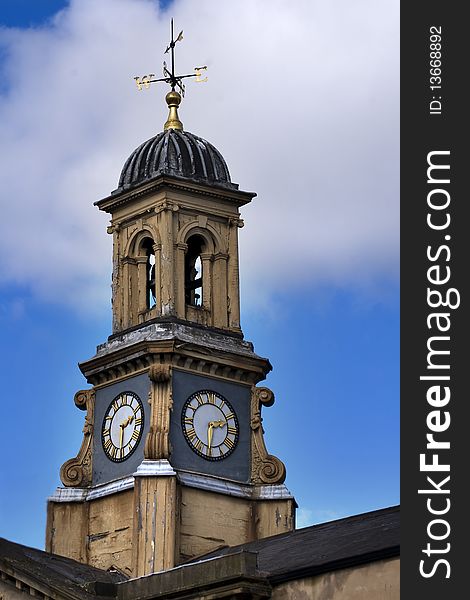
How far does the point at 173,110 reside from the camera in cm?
6194

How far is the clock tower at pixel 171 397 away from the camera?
5594cm

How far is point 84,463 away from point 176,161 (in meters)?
9.66

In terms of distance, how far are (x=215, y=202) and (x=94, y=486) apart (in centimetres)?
950

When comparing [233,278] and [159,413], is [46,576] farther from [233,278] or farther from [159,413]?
[233,278]

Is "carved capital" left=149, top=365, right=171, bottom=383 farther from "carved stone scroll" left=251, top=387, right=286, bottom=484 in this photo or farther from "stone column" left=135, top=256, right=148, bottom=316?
"carved stone scroll" left=251, top=387, right=286, bottom=484

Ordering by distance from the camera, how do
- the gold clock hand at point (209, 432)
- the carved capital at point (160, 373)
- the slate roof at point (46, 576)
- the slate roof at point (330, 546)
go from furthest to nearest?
the gold clock hand at point (209, 432) → the carved capital at point (160, 373) → the slate roof at point (46, 576) → the slate roof at point (330, 546)

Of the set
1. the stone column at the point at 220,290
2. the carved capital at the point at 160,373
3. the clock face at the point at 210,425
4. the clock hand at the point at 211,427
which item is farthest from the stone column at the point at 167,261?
the clock hand at the point at 211,427

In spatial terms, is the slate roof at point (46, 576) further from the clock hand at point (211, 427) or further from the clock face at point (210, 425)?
the clock hand at point (211, 427)

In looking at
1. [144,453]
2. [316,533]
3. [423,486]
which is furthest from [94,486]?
[423,486]

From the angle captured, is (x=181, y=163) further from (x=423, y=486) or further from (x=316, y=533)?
(x=423, y=486)

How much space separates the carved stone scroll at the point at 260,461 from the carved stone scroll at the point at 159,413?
310cm

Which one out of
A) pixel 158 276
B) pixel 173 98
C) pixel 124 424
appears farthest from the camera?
pixel 173 98

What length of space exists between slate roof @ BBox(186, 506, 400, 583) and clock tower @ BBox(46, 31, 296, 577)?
392 centimetres

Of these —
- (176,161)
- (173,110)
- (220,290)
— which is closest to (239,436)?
(220,290)
